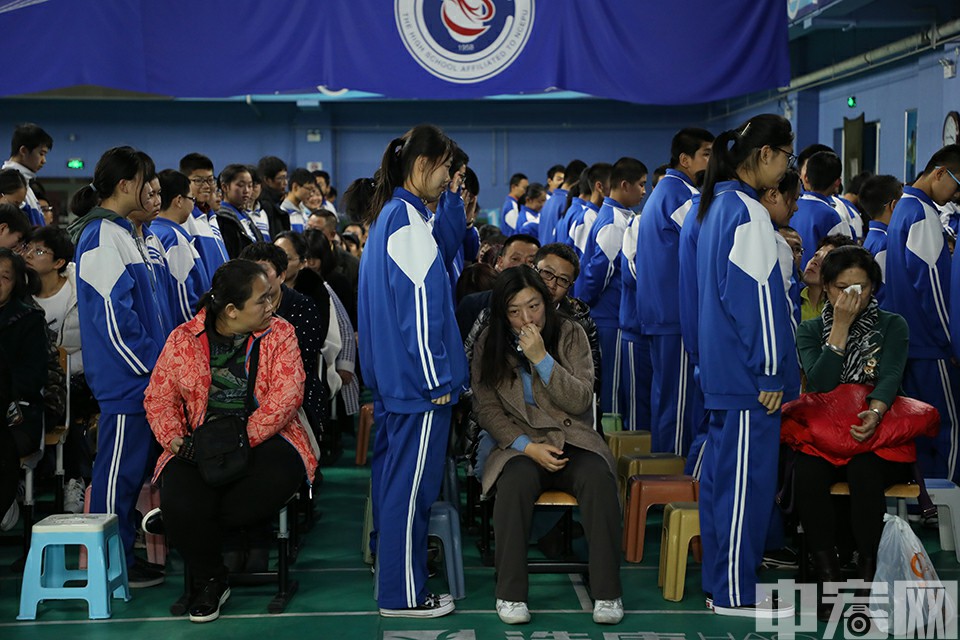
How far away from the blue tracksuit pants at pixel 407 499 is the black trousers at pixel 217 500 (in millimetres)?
361

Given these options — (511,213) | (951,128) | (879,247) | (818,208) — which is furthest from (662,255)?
(511,213)

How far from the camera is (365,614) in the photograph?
3629 mm

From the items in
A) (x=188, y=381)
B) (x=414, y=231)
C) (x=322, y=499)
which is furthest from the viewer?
(x=322, y=499)

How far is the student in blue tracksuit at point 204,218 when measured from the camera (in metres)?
5.12

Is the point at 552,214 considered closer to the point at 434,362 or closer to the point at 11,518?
the point at 11,518

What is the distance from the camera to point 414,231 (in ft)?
11.1

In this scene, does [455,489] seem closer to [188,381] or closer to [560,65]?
[188,381]

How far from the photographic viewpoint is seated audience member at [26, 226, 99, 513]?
15.2 feet

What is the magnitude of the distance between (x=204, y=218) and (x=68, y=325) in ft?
2.89

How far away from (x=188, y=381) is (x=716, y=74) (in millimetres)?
2391

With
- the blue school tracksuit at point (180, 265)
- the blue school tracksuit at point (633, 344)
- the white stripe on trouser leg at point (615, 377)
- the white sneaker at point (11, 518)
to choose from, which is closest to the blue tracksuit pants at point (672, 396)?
the blue school tracksuit at point (633, 344)

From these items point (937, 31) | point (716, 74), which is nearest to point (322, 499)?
point (716, 74)

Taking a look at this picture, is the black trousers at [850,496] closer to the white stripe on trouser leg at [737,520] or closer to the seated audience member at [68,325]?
the white stripe on trouser leg at [737,520]

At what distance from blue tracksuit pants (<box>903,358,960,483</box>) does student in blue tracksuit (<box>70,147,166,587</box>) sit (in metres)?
3.23
